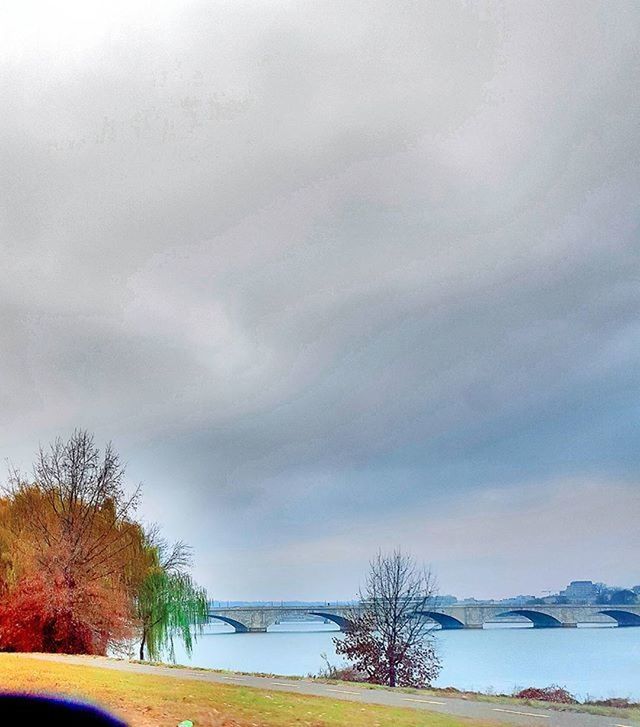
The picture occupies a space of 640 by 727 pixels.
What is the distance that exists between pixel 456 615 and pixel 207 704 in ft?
48.5

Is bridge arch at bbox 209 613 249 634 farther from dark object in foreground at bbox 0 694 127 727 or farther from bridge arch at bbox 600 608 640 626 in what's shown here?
dark object in foreground at bbox 0 694 127 727

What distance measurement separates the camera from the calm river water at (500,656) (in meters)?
10.1

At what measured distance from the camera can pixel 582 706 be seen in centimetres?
618

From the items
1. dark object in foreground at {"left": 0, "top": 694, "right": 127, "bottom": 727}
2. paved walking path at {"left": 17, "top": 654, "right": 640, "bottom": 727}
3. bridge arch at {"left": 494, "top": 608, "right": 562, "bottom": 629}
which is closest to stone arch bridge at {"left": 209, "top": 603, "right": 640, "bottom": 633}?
bridge arch at {"left": 494, "top": 608, "right": 562, "bottom": 629}

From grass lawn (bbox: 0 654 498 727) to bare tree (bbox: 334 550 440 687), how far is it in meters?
5.76

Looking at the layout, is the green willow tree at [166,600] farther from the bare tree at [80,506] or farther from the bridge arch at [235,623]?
the bridge arch at [235,623]

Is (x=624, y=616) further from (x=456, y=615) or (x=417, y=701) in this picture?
(x=417, y=701)

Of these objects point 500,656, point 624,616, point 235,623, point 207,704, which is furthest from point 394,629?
point 235,623

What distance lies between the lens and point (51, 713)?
6133 millimetres

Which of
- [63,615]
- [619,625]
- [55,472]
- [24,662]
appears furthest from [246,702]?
[619,625]

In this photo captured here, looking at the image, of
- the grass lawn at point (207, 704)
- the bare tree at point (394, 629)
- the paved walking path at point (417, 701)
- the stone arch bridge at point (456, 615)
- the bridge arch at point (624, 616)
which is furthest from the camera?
the stone arch bridge at point (456, 615)

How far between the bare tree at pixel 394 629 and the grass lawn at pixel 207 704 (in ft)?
18.9

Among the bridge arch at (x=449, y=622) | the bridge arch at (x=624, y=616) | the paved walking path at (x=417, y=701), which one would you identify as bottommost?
the paved walking path at (x=417, y=701)

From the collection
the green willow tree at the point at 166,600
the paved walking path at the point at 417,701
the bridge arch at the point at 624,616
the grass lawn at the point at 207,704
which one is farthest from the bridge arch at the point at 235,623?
the grass lawn at the point at 207,704
